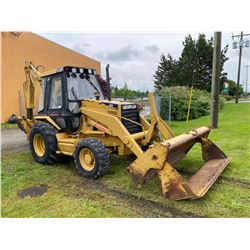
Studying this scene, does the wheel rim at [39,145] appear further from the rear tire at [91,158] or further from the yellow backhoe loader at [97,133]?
the rear tire at [91,158]

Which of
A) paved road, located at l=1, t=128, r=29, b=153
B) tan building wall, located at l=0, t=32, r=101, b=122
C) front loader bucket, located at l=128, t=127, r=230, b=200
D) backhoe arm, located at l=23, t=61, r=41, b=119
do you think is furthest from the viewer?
tan building wall, located at l=0, t=32, r=101, b=122

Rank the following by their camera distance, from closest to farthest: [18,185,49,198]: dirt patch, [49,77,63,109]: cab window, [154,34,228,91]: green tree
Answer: [18,185,49,198]: dirt patch → [49,77,63,109]: cab window → [154,34,228,91]: green tree

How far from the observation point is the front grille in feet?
18.2

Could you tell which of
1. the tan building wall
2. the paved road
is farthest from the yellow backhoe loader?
the tan building wall

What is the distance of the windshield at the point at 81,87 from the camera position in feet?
19.7

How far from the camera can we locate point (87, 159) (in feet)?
17.2

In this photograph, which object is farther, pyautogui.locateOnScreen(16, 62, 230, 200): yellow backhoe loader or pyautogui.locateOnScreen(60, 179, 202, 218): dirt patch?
pyautogui.locateOnScreen(16, 62, 230, 200): yellow backhoe loader

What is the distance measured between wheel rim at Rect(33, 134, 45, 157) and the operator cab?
59 centimetres

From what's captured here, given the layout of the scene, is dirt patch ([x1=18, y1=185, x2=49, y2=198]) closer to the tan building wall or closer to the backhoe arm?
the backhoe arm

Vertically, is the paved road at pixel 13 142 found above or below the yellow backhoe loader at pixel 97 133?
below

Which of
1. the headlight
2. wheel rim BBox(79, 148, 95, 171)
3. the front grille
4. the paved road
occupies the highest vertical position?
the headlight

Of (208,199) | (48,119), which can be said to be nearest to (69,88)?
(48,119)

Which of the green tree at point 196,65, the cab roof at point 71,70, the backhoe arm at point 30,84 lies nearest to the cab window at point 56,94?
the cab roof at point 71,70

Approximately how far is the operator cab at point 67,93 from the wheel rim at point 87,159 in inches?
38.8
